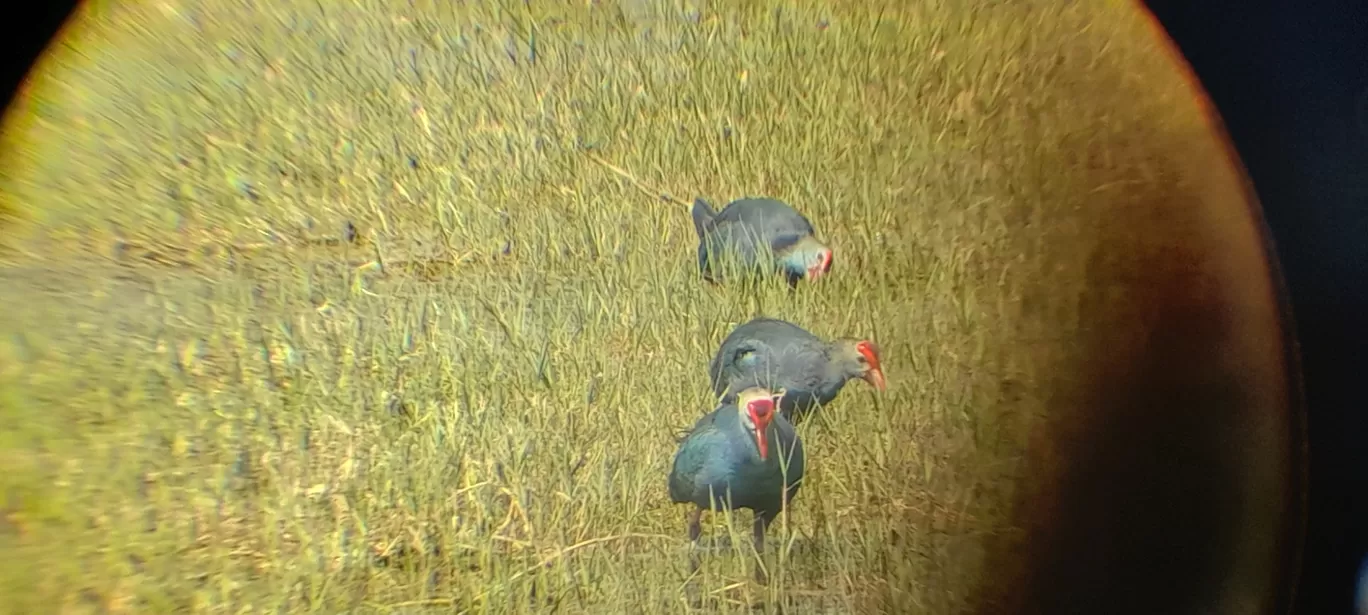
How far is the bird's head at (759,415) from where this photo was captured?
26.0 inches

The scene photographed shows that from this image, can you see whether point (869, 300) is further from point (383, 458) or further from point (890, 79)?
point (383, 458)

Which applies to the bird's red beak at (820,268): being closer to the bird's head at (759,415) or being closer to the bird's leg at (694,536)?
the bird's head at (759,415)

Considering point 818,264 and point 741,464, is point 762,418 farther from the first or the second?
point 818,264

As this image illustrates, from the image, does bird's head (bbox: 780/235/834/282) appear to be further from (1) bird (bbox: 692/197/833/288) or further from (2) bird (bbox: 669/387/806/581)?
(2) bird (bbox: 669/387/806/581)

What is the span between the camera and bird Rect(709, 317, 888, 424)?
2.19 ft

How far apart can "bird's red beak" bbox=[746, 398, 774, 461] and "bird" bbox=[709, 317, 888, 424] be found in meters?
0.01

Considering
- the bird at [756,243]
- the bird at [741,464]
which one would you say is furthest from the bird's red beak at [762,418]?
the bird at [756,243]

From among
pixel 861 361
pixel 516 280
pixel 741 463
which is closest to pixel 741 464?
pixel 741 463

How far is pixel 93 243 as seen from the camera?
64 centimetres

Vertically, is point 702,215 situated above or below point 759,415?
above

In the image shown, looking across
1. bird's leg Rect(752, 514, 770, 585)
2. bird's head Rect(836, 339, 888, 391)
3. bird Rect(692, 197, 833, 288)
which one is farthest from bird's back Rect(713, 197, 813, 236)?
bird's leg Rect(752, 514, 770, 585)

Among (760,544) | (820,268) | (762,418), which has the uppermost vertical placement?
(820,268)

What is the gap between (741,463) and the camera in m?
0.66

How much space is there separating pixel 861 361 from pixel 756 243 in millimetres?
138
